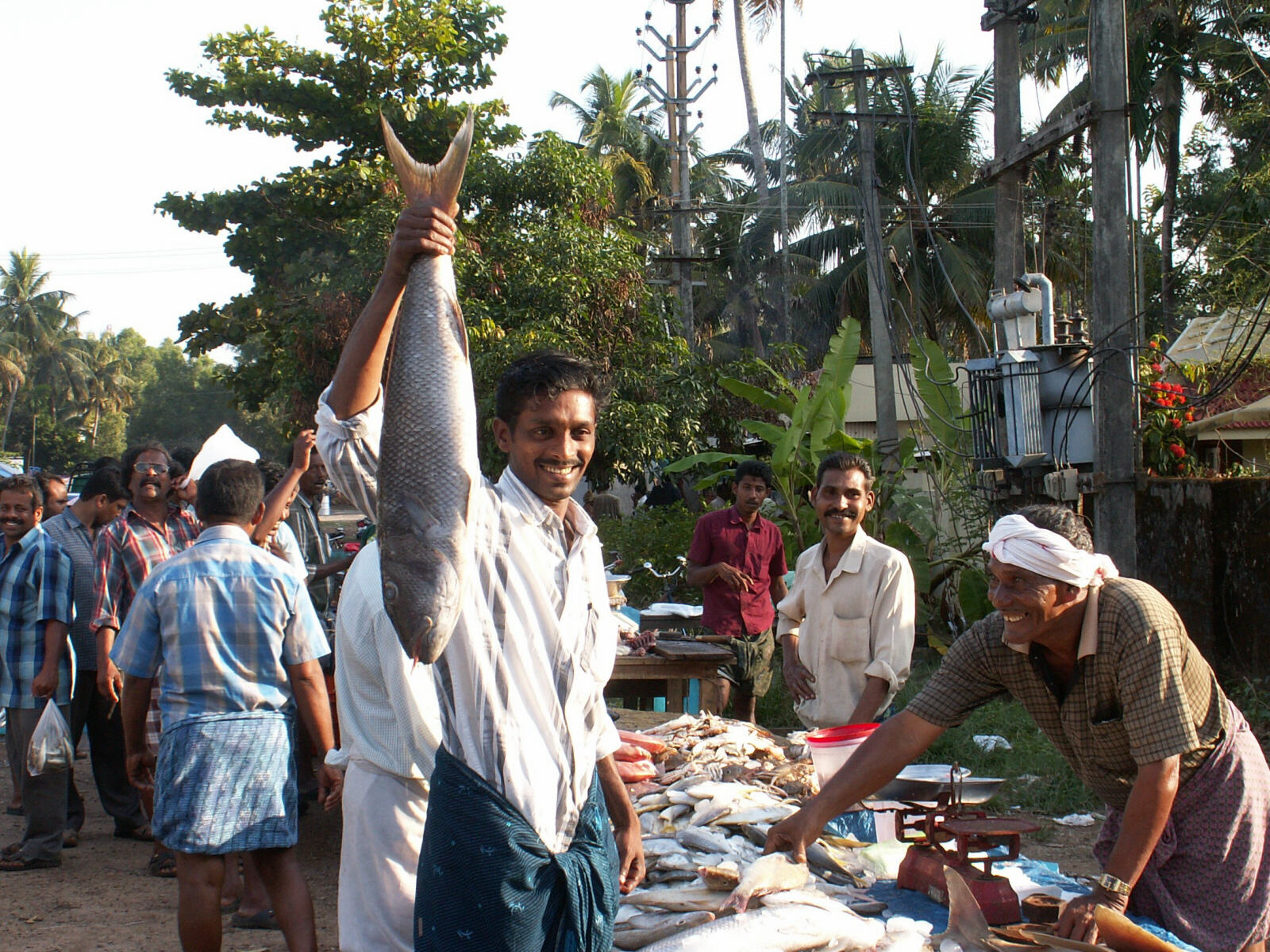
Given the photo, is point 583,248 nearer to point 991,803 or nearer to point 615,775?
point 991,803

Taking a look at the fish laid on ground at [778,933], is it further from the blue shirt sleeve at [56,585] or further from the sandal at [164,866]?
the blue shirt sleeve at [56,585]

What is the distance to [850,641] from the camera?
14.9ft

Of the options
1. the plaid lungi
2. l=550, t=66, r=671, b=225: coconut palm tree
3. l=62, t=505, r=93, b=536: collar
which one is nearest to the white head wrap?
the plaid lungi

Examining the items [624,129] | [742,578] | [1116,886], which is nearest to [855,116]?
[742,578]

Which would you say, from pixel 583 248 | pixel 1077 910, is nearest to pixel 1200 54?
pixel 583 248

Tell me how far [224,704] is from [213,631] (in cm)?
23

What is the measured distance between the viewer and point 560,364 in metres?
2.06

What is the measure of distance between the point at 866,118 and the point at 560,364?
11.4 m

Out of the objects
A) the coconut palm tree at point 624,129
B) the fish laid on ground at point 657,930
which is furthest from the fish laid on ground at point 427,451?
the coconut palm tree at point 624,129

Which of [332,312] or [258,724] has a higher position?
[332,312]

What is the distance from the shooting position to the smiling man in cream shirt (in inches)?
173

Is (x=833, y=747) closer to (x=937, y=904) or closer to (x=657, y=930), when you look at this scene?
(x=937, y=904)

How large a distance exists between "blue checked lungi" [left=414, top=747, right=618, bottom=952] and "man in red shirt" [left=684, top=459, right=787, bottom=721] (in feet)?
15.2

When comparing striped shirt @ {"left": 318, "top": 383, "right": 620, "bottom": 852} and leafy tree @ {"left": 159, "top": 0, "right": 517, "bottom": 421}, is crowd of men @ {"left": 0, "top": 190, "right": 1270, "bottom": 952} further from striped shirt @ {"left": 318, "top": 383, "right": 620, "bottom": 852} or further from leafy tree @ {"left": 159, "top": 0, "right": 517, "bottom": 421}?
leafy tree @ {"left": 159, "top": 0, "right": 517, "bottom": 421}
